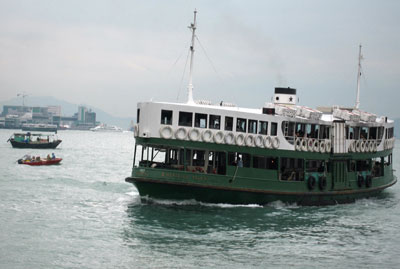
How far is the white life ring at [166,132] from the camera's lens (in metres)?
29.5

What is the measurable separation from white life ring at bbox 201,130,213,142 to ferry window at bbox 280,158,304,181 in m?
→ 4.91

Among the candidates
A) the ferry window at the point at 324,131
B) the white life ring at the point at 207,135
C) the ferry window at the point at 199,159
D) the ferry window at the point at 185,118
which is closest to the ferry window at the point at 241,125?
the white life ring at the point at 207,135

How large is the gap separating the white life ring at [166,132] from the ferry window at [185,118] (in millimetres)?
676

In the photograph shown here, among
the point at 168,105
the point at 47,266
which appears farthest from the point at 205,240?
the point at 168,105

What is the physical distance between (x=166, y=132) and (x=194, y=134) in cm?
141

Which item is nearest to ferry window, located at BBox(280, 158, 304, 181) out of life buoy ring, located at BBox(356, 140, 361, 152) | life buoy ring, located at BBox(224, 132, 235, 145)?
life buoy ring, located at BBox(224, 132, 235, 145)

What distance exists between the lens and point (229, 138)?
99.0 feet

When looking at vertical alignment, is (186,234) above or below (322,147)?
below

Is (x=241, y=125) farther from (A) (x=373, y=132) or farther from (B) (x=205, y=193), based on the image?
(A) (x=373, y=132)

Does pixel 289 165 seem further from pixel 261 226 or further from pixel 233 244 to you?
pixel 233 244

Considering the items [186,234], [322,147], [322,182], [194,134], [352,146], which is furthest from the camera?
[352,146]

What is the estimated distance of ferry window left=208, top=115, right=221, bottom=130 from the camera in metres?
30.2

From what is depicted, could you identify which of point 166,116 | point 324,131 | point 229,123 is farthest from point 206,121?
point 324,131

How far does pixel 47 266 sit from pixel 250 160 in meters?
13.8
